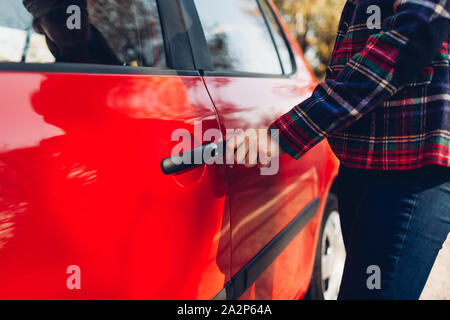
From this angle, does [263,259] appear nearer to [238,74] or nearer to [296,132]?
[296,132]

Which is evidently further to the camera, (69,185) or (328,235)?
(328,235)

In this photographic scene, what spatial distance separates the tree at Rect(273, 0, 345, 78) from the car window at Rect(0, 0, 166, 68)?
13798mm

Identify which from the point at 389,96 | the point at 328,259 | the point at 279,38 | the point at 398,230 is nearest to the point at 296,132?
the point at 389,96

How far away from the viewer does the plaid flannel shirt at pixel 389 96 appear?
0.93 metres

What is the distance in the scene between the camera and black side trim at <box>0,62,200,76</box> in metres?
Answer: 0.82

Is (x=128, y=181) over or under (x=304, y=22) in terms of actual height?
under

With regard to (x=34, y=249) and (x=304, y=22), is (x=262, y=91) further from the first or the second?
(x=304, y=22)

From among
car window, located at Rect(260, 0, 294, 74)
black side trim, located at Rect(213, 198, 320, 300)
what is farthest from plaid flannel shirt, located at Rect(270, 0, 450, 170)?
car window, located at Rect(260, 0, 294, 74)

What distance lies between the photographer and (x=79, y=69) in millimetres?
931

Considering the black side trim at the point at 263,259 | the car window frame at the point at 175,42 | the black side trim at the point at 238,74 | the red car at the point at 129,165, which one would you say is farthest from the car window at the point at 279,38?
the car window frame at the point at 175,42

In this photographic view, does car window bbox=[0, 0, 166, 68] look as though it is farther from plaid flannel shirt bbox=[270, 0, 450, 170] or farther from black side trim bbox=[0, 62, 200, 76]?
plaid flannel shirt bbox=[270, 0, 450, 170]

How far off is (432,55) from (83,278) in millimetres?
1004

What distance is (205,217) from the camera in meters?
1.13
